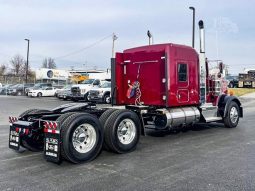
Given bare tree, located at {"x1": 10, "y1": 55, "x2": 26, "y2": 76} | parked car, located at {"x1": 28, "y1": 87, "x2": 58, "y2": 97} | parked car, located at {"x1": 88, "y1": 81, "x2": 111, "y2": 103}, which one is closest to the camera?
parked car, located at {"x1": 88, "y1": 81, "x2": 111, "y2": 103}

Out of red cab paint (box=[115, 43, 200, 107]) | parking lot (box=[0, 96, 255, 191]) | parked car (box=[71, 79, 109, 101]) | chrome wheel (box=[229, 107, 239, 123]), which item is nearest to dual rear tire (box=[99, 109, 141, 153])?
parking lot (box=[0, 96, 255, 191])

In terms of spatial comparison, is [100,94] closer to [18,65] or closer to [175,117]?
[175,117]

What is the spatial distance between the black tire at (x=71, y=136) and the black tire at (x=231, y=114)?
575 cm

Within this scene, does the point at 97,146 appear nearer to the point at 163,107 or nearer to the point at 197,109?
the point at 163,107

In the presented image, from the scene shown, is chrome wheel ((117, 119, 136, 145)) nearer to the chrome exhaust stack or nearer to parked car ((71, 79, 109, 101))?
the chrome exhaust stack

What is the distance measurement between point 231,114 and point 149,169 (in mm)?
6306

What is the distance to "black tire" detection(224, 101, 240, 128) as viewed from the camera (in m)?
11.2

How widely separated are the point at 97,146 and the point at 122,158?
60cm

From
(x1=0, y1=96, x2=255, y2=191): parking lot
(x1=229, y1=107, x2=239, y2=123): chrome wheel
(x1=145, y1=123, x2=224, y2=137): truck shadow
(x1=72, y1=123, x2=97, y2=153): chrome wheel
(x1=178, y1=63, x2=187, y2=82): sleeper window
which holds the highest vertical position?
(x1=178, y1=63, x2=187, y2=82): sleeper window

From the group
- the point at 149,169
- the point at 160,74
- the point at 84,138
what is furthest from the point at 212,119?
the point at 84,138

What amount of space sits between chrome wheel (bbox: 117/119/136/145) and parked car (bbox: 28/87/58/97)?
101 ft

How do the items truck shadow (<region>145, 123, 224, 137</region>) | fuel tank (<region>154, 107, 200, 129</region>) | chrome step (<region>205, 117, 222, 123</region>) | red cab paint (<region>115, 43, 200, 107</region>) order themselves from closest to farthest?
1. fuel tank (<region>154, 107, 200, 129</region>)
2. red cab paint (<region>115, 43, 200, 107</region>)
3. truck shadow (<region>145, 123, 224, 137</region>)
4. chrome step (<region>205, 117, 222, 123</region>)

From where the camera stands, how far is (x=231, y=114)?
11414mm

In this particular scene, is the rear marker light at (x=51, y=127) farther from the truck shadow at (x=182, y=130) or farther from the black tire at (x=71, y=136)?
the truck shadow at (x=182, y=130)
